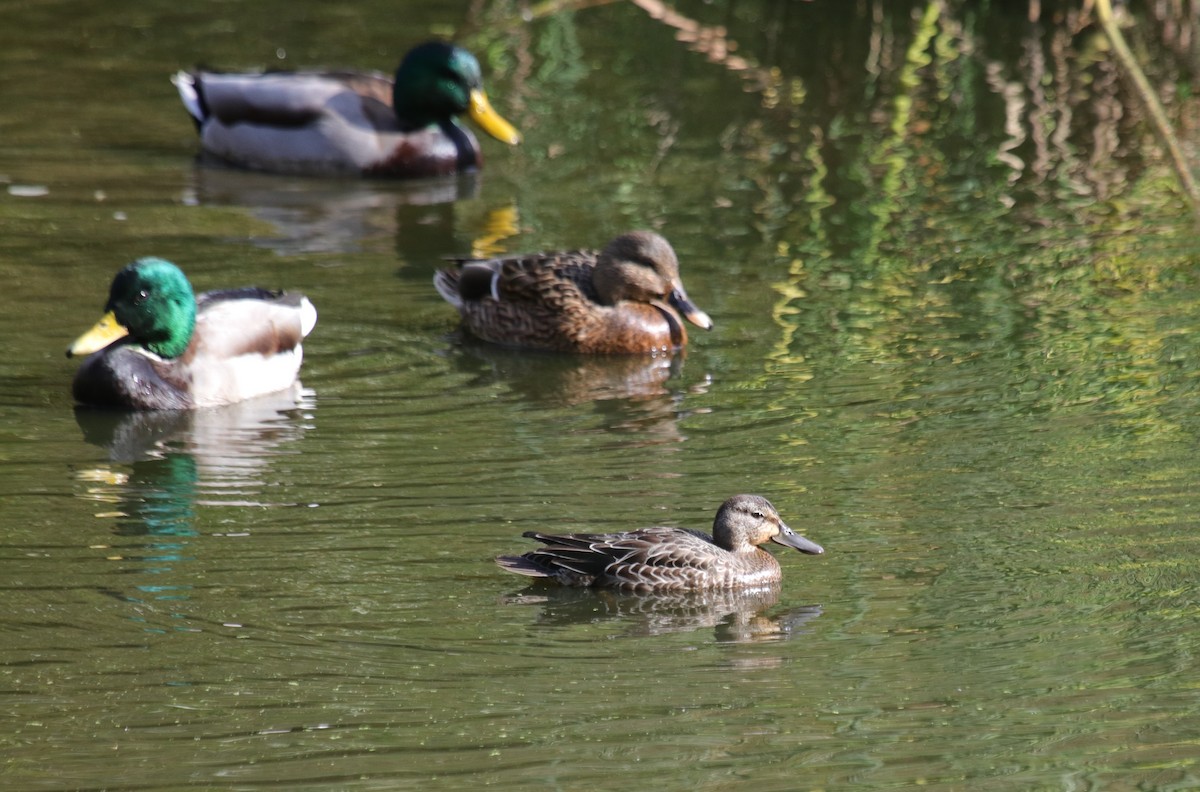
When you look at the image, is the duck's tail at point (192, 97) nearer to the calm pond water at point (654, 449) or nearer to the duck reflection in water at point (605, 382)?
the calm pond water at point (654, 449)

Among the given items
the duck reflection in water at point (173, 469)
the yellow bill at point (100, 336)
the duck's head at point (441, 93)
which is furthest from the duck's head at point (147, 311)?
the duck's head at point (441, 93)

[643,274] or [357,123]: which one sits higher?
[357,123]

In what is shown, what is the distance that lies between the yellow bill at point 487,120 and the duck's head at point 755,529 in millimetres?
7977

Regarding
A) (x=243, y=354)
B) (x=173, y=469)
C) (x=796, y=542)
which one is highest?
(x=243, y=354)

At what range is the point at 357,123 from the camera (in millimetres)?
14781

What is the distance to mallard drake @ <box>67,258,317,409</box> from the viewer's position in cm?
978

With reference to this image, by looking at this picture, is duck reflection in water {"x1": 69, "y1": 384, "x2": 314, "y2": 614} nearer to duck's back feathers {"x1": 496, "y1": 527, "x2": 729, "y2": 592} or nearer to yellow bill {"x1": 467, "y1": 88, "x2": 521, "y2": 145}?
duck's back feathers {"x1": 496, "y1": 527, "x2": 729, "y2": 592}

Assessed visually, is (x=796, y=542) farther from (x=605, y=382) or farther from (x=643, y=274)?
(x=643, y=274)

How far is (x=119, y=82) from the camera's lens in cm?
1648

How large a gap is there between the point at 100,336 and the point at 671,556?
412 centimetres

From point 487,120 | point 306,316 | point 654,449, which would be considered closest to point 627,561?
point 654,449

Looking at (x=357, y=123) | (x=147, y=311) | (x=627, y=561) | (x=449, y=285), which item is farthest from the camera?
(x=357, y=123)

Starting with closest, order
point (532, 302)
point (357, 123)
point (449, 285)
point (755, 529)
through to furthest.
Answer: point (755, 529) → point (532, 302) → point (449, 285) → point (357, 123)

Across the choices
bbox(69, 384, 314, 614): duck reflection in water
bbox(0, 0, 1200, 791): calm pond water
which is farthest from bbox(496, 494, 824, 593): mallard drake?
bbox(69, 384, 314, 614): duck reflection in water
